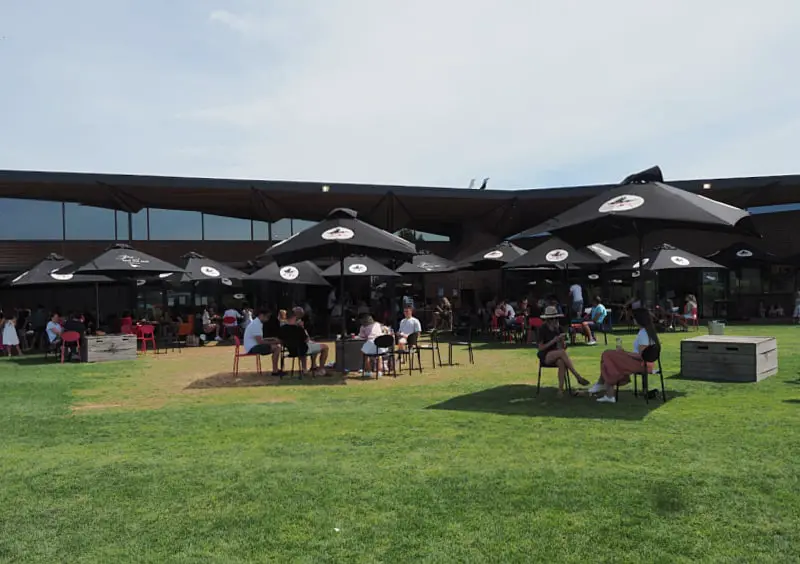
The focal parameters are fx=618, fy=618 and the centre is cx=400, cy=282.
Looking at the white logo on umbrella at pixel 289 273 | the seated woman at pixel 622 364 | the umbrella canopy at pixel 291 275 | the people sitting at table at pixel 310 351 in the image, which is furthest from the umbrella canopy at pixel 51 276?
the seated woman at pixel 622 364

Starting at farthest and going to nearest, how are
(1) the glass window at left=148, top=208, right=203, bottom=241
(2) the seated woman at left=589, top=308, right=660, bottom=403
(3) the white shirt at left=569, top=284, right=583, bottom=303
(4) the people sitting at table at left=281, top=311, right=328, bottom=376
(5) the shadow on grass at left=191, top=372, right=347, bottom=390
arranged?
1. (1) the glass window at left=148, top=208, right=203, bottom=241
2. (3) the white shirt at left=569, top=284, right=583, bottom=303
3. (4) the people sitting at table at left=281, top=311, right=328, bottom=376
4. (5) the shadow on grass at left=191, top=372, right=347, bottom=390
5. (2) the seated woman at left=589, top=308, right=660, bottom=403

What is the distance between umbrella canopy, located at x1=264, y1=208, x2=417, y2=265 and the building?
11.8 m

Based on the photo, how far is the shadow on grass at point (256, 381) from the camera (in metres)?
9.18

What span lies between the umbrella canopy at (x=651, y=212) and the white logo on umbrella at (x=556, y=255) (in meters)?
6.43

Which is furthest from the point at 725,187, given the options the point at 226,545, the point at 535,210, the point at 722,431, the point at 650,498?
the point at 226,545

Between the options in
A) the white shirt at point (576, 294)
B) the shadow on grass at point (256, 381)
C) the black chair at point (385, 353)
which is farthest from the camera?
the white shirt at point (576, 294)

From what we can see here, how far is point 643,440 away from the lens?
5.16 metres

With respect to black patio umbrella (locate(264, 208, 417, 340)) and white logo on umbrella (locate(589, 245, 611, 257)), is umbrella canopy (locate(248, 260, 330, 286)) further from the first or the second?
white logo on umbrella (locate(589, 245, 611, 257))

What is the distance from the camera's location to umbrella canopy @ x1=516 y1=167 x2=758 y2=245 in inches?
267

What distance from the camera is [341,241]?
9305 millimetres

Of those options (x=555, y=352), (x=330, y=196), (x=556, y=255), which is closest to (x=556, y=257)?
(x=556, y=255)

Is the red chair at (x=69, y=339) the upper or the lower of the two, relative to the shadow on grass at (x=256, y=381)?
upper

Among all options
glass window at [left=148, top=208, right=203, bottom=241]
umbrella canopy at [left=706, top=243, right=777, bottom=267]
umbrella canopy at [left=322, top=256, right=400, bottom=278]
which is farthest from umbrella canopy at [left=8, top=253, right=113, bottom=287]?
umbrella canopy at [left=706, top=243, right=777, bottom=267]

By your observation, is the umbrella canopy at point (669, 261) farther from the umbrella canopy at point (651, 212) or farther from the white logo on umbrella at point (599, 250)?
the umbrella canopy at point (651, 212)
